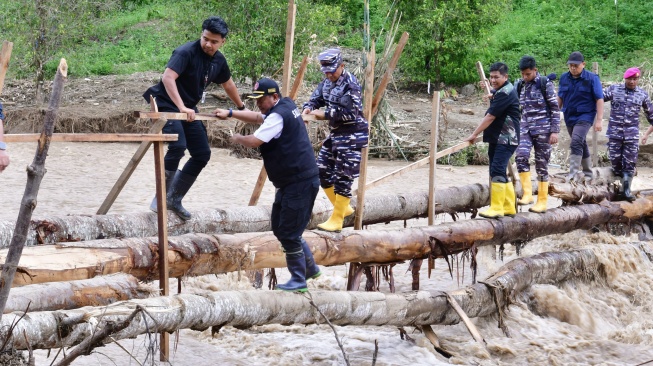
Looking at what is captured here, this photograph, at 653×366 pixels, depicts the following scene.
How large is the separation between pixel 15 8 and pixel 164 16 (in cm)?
802

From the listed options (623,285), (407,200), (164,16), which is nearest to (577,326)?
(623,285)

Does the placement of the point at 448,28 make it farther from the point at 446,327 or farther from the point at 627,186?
the point at 446,327

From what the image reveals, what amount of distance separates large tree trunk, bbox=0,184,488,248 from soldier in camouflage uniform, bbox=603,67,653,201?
2506mm

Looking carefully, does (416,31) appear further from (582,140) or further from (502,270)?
(502,270)

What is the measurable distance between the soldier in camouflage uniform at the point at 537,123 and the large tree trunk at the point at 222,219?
1.94 ft

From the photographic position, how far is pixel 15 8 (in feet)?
54.8

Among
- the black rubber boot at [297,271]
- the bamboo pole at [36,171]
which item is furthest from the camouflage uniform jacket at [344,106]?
the bamboo pole at [36,171]

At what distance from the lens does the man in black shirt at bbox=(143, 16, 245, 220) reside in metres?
6.64

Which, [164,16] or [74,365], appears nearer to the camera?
[74,365]

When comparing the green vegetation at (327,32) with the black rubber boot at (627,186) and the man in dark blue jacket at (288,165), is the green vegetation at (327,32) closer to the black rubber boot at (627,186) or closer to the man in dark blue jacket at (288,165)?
the black rubber boot at (627,186)

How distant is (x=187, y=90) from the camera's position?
6910 mm

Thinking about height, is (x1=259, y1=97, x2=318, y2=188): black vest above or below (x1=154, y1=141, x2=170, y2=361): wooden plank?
above

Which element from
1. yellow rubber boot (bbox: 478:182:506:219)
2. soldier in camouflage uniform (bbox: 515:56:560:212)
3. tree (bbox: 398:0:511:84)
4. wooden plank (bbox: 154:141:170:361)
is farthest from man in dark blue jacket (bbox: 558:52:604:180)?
tree (bbox: 398:0:511:84)

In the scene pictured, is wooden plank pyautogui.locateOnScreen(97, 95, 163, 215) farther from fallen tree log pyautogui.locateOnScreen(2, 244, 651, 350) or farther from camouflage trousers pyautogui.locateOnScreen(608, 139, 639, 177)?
camouflage trousers pyautogui.locateOnScreen(608, 139, 639, 177)
